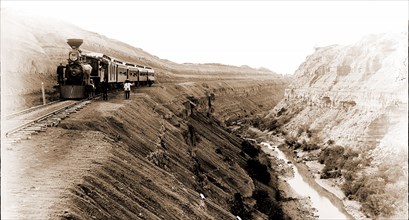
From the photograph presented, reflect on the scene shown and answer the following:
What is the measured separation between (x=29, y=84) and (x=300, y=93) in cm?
4735

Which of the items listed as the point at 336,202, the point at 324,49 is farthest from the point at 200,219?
the point at 324,49

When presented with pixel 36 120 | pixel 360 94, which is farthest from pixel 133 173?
pixel 360 94

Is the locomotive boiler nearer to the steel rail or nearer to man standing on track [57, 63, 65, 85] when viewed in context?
man standing on track [57, 63, 65, 85]

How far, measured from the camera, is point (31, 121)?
18188 mm

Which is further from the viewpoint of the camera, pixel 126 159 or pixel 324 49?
pixel 324 49

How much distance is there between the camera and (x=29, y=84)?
3719 cm

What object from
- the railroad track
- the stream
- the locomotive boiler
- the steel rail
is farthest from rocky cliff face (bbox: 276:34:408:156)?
the railroad track

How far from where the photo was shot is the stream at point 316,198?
30261 millimetres

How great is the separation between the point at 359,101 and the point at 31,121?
4079cm

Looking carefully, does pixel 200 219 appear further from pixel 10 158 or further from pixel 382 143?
pixel 382 143

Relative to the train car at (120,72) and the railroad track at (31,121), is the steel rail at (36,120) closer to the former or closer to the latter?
the railroad track at (31,121)

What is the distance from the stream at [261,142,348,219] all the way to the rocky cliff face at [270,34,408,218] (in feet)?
15.6

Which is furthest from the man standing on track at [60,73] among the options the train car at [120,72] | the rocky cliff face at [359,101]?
the rocky cliff face at [359,101]

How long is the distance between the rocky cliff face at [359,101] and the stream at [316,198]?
15.6 ft
